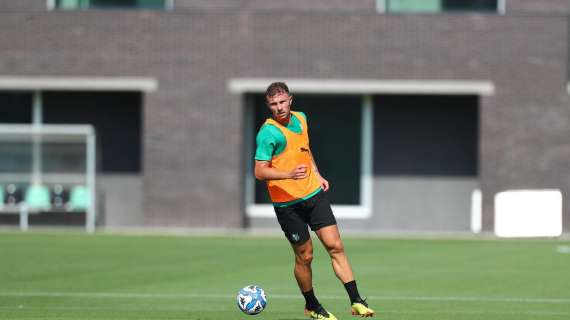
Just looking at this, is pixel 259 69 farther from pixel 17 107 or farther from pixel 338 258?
pixel 338 258

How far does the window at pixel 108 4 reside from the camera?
106 feet

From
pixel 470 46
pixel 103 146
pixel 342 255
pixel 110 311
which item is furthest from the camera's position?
pixel 103 146

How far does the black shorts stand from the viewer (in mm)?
12578

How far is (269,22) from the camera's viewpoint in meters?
31.6

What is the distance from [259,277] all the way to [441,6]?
14561mm

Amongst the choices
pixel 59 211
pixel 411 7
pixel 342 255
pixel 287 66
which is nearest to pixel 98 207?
pixel 59 211

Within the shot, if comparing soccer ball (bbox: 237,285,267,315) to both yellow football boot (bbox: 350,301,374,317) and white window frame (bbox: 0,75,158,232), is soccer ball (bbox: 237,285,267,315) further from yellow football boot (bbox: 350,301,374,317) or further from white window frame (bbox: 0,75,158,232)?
white window frame (bbox: 0,75,158,232)

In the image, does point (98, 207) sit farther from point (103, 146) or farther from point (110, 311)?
point (110, 311)

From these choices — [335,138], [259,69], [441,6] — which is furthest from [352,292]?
[335,138]

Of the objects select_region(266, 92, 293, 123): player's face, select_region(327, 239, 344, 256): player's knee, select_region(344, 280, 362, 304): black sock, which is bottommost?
select_region(344, 280, 362, 304): black sock

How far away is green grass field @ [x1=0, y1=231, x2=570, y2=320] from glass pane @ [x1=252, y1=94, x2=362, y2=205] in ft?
14.2

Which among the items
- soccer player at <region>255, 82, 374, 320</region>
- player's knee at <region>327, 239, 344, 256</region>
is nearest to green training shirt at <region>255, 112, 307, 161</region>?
soccer player at <region>255, 82, 374, 320</region>

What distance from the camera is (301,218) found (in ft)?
41.5

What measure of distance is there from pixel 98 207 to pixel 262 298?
839 inches
